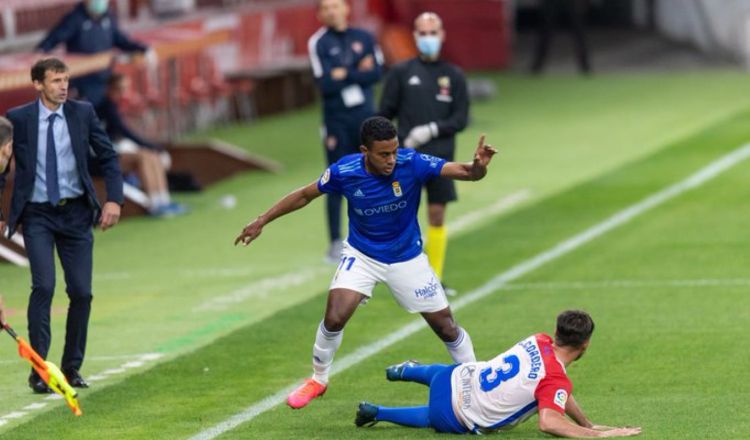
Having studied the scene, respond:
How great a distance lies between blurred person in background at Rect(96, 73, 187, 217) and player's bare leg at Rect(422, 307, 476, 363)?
34.3 ft

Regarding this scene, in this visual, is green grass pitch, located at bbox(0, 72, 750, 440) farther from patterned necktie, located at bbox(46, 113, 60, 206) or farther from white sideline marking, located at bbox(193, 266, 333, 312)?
patterned necktie, located at bbox(46, 113, 60, 206)

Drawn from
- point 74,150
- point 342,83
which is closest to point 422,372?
point 74,150

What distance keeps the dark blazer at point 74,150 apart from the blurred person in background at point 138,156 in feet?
29.5

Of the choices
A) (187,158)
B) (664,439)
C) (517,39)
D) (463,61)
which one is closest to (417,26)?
(664,439)

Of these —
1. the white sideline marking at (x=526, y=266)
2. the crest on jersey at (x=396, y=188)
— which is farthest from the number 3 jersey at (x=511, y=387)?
the white sideline marking at (x=526, y=266)

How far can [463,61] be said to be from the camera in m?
38.2

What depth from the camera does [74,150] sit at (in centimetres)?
1167

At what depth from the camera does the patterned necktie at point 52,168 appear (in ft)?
38.0

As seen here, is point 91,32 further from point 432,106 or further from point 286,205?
point 286,205

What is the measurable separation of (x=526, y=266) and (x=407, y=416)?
259 inches

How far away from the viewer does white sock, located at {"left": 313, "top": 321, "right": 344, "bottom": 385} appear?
10.8 meters

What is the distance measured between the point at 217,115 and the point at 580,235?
12965 mm

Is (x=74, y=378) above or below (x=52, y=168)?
below

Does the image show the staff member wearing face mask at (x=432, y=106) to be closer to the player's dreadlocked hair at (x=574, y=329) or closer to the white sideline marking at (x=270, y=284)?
the white sideline marking at (x=270, y=284)
